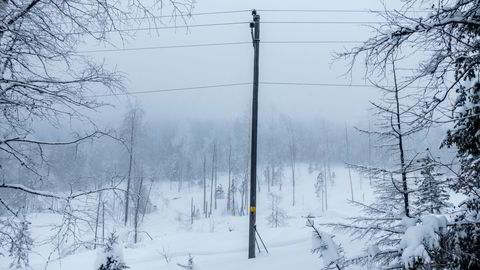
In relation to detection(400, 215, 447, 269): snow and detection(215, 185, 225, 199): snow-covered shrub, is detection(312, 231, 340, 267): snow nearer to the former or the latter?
detection(400, 215, 447, 269): snow

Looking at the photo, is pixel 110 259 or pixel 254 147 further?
pixel 254 147

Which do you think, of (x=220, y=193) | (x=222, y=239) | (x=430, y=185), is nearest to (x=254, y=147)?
(x=430, y=185)

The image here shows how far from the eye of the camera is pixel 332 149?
8588 centimetres

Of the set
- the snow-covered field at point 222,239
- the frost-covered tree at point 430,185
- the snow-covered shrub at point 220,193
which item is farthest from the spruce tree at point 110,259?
the snow-covered shrub at point 220,193

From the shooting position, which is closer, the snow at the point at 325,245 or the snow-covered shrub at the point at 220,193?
the snow at the point at 325,245

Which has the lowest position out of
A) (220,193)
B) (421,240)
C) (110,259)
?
(220,193)

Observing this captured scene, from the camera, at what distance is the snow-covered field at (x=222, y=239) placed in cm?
927

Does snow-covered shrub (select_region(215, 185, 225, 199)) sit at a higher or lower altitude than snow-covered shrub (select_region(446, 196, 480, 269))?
lower

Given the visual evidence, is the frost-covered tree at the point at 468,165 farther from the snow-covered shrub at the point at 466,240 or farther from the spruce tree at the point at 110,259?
the spruce tree at the point at 110,259

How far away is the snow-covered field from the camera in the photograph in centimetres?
927

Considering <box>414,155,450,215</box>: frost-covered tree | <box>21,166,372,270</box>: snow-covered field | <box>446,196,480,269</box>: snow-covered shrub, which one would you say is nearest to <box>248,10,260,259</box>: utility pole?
<box>21,166,372,270</box>: snow-covered field

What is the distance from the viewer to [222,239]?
→ 16812 mm

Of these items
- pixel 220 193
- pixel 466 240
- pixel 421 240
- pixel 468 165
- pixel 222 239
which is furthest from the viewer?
pixel 220 193

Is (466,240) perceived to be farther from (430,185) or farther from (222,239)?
(222,239)
